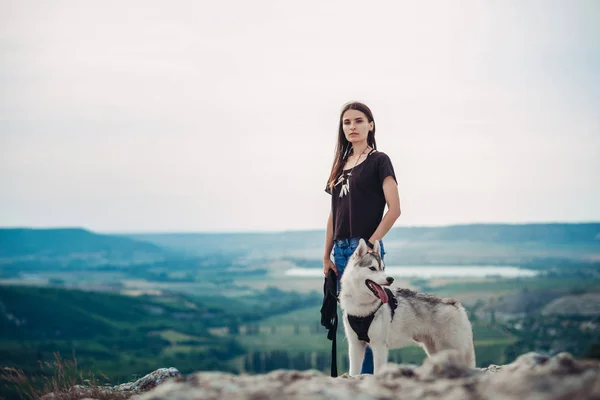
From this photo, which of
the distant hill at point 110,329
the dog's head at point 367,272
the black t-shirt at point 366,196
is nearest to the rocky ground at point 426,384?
the dog's head at point 367,272

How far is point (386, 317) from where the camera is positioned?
7141 millimetres

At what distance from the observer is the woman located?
6902 mm

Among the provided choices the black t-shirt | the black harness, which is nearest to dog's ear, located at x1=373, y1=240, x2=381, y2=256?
the black t-shirt

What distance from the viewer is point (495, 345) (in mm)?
108625

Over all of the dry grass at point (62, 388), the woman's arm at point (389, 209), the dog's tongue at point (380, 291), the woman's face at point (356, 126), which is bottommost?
the dry grass at point (62, 388)

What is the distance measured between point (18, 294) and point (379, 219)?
166 m

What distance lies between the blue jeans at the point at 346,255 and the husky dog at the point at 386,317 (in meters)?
0.22

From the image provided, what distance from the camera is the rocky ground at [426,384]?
3777mm

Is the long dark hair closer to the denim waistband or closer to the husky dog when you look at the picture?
the denim waistband

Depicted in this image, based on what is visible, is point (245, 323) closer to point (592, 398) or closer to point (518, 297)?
point (518, 297)

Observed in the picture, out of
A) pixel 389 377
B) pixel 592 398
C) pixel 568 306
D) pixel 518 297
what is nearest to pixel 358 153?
pixel 389 377

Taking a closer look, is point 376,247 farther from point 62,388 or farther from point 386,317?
point 62,388

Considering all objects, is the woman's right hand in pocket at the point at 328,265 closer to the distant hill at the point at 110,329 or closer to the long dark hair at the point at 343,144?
the long dark hair at the point at 343,144

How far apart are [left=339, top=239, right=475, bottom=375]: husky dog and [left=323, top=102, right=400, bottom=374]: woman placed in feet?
0.98
